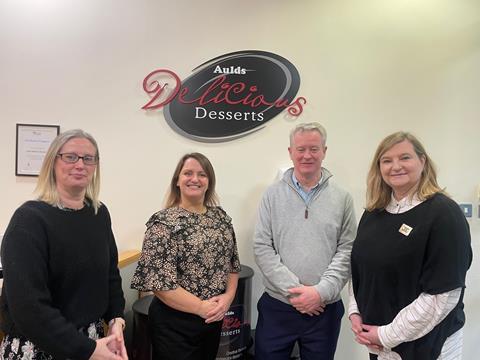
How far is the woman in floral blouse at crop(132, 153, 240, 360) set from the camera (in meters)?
1.50

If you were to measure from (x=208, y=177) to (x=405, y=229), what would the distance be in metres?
0.89

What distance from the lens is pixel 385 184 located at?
1.56 meters

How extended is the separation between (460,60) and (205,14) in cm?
182

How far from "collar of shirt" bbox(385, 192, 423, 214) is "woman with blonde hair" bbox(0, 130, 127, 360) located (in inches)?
46.7

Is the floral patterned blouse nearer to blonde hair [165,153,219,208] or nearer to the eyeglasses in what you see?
blonde hair [165,153,219,208]

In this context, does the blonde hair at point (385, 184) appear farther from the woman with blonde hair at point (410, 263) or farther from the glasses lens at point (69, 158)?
the glasses lens at point (69, 158)

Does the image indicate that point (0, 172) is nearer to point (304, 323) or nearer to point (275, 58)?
point (275, 58)

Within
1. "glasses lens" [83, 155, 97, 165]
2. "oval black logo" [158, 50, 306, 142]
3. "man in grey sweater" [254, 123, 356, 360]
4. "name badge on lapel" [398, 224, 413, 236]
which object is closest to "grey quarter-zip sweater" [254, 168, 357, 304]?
"man in grey sweater" [254, 123, 356, 360]

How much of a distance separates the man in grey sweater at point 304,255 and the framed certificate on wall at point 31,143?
65.1 inches

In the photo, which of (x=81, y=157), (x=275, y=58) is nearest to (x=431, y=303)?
(x=81, y=157)

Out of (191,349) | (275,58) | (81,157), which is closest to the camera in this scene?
(81,157)

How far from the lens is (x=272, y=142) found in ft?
8.08

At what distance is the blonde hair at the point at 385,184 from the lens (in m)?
1.42

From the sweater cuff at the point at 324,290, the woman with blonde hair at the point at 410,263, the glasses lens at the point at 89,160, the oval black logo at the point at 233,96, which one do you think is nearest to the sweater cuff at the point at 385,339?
the woman with blonde hair at the point at 410,263
